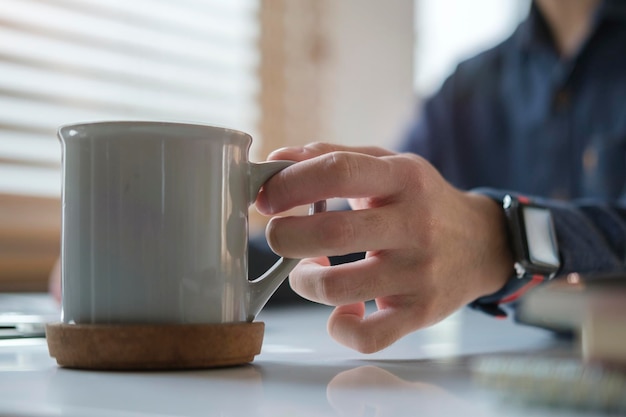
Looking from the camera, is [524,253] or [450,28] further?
[450,28]

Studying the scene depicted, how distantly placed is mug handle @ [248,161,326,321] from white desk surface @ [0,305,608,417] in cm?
5

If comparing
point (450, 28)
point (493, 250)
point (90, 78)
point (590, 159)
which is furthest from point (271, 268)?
point (450, 28)

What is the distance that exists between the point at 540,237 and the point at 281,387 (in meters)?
0.37

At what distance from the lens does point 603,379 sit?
309 millimetres

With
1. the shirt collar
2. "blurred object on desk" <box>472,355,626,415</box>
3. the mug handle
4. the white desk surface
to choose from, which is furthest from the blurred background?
"blurred object on desk" <box>472,355,626,415</box>

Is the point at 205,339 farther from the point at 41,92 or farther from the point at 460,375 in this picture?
the point at 41,92

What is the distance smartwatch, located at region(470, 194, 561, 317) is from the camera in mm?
689

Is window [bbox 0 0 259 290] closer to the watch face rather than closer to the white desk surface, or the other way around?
the white desk surface

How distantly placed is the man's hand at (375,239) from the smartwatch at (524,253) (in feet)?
0.23

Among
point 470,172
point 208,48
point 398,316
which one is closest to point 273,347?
point 398,316

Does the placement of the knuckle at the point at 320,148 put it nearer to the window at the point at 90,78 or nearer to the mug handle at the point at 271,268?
the mug handle at the point at 271,268

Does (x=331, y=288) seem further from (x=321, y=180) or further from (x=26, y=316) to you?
(x=26, y=316)

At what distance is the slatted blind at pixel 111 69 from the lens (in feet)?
5.94

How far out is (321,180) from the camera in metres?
0.50
